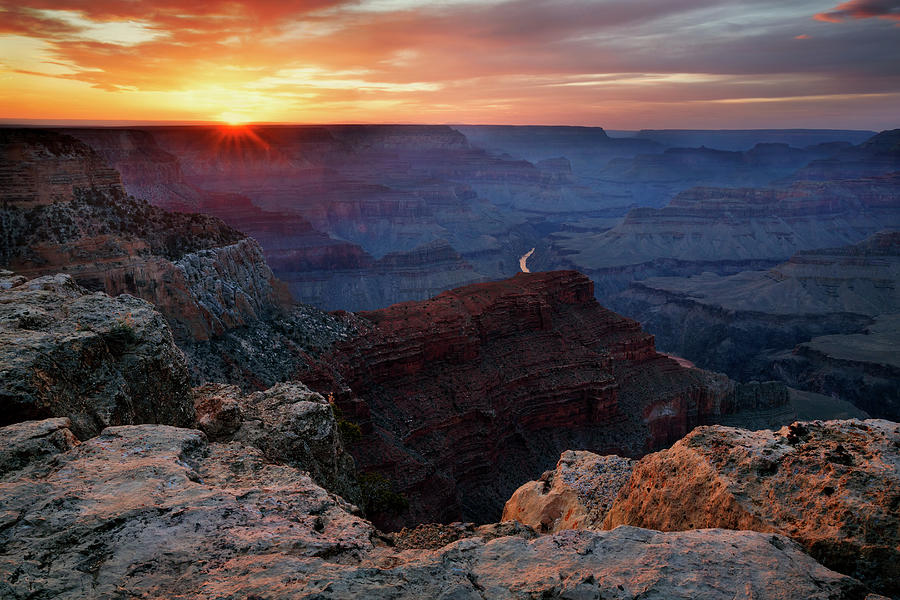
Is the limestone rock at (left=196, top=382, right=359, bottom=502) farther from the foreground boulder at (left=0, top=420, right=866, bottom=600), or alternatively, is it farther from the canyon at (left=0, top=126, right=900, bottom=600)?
the foreground boulder at (left=0, top=420, right=866, bottom=600)

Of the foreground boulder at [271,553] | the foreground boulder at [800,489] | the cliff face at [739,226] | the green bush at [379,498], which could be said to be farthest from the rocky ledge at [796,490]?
the cliff face at [739,226]

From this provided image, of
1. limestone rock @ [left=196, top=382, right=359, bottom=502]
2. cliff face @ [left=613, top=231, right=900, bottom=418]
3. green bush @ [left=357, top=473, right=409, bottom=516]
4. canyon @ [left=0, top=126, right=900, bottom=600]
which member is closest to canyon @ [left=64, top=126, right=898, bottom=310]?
canyon @ [left=0, top=126, right=900, bottom=600]

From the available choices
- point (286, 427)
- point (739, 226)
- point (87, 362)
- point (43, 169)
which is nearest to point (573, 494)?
point (286, 427)

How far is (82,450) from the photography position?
7578 millimetres

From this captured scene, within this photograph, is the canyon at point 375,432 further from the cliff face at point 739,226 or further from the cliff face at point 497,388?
the cliff face at point 739,226

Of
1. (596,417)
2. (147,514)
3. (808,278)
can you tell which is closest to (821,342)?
(808,278)

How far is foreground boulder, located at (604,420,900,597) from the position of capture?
6223 millimetres

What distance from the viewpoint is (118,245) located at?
26.9 meters

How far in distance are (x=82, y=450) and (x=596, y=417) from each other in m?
34.4

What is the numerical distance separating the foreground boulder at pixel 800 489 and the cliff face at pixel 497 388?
1619 cm

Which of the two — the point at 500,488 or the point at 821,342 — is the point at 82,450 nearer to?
the point at 500,488

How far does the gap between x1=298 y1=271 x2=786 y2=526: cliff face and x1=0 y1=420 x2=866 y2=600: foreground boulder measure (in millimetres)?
16552

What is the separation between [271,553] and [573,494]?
25.8ft

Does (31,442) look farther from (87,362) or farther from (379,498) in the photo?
(379,498)
